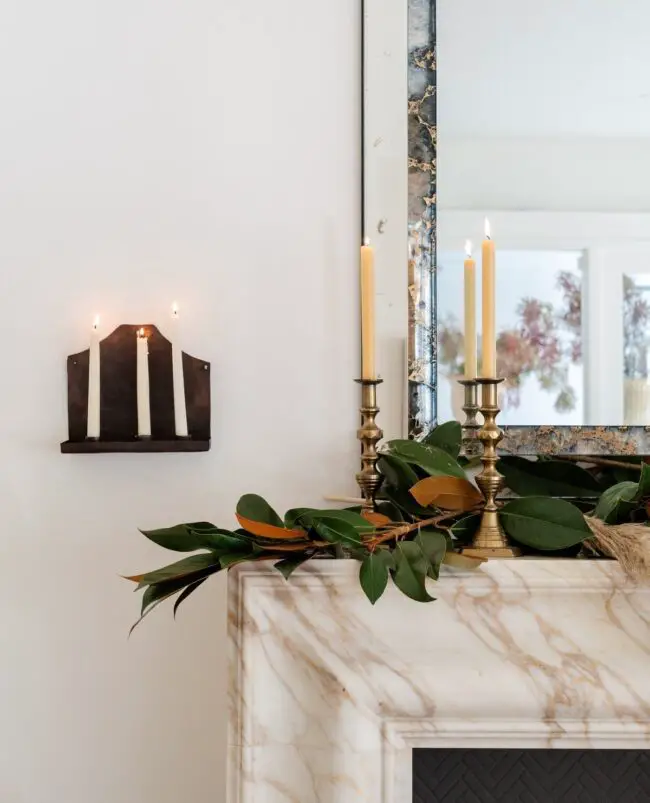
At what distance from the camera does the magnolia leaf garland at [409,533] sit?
822 mm

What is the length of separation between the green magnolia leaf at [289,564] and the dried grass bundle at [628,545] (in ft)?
1.13

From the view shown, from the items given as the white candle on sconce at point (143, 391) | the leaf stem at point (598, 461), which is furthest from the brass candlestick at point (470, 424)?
the white candle on sconce at point (143, 391)

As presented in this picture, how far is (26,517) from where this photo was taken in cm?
113

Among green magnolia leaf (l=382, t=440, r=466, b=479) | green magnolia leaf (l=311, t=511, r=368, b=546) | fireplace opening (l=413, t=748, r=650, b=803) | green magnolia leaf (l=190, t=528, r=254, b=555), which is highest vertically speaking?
green magnolia leaf (l=382, t=440, r=466, b=479)

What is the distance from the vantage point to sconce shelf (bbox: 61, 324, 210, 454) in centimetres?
111

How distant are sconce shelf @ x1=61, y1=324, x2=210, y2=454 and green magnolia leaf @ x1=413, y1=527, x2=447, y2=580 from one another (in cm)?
41

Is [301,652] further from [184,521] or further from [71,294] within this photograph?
[71,294]

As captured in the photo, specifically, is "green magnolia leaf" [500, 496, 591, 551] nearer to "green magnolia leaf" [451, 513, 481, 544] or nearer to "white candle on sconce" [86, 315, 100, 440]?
"green magnolia leaf" [451, 513, 481, 544]

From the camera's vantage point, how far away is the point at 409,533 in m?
0.92

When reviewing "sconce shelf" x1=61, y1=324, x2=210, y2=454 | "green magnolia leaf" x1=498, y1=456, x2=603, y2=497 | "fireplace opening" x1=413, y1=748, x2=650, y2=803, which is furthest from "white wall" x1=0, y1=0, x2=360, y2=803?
"fireplace opening" x1=413, y1=748, x2=650, y2=803

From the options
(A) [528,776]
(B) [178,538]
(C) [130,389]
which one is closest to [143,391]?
(C) [130,389]

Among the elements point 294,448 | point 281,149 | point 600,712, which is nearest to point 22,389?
point 294,448

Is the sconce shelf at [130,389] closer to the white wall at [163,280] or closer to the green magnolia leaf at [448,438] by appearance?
the white wall at [163,280]

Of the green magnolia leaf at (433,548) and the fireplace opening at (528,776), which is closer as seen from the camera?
the green magnolia leaf at (433,548)
